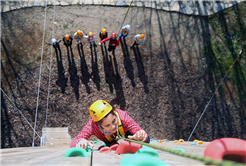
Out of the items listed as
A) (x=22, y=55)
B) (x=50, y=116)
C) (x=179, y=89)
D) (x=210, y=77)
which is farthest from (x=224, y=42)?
(x=22, y=55)

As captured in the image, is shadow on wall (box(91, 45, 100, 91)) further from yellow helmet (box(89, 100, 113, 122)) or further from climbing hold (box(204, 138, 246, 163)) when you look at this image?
climbing hold (box(204, 138, 246, 163))

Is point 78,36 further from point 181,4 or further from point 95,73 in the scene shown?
point 181,4

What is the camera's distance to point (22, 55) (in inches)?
200

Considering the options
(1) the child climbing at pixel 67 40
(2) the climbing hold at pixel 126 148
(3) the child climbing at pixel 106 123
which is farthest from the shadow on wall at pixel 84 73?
(2) the climbing hold at pixel 126 148

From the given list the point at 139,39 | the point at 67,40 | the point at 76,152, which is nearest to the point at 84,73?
the point at 67,40

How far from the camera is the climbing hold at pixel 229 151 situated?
31.0 inches

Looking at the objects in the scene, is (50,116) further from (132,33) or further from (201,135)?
(201,135)

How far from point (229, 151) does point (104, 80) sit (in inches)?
180

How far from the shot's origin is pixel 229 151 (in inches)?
31.4

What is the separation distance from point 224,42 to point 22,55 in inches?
300

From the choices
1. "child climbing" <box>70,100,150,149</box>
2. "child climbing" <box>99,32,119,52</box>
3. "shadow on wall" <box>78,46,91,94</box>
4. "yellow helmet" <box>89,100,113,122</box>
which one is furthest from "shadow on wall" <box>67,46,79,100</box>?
"yellow helmet" <box>89,100,113,122</box>

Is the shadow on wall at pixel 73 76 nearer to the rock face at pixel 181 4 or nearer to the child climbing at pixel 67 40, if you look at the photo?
the child climbing at pixel 67 40

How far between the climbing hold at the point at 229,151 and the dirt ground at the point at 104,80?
4.27m

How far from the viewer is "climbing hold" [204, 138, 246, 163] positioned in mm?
788
